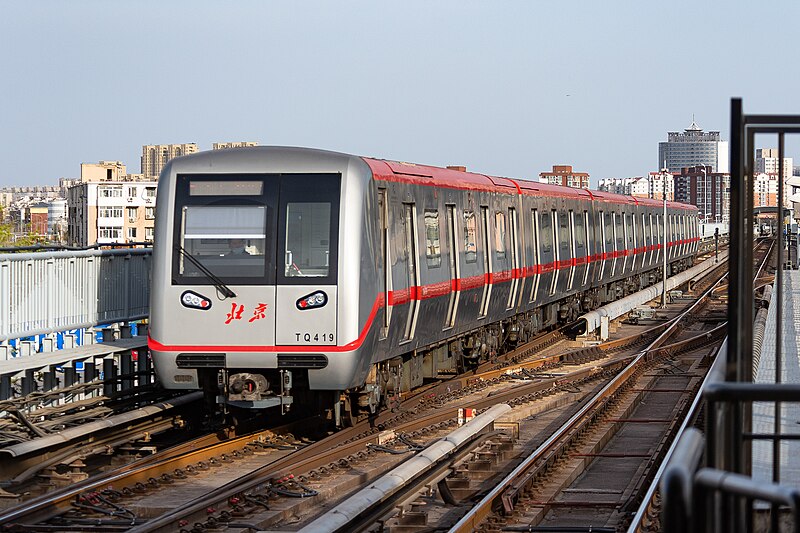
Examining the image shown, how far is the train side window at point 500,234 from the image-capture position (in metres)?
19.5

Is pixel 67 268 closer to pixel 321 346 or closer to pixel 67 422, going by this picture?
pixel 67 422

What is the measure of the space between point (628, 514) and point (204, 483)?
3.55m

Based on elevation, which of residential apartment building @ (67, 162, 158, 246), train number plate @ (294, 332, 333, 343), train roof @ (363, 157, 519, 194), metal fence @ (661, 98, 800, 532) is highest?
residential apartment building @ (67, 162, 158, 246)

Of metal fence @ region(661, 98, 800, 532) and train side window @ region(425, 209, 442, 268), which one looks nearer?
metal fence @ region(661, 98, 800, 532)

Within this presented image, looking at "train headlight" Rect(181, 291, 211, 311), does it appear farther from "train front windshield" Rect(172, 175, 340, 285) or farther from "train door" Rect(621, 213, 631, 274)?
"train door" Rect(621, 213, 631, 274)

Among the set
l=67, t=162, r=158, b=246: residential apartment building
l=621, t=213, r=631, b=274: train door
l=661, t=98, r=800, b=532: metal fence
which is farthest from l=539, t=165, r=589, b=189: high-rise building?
l=661, t=98, r=800, b=532: metal fence

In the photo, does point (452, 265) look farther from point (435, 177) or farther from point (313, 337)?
point (313, 337)

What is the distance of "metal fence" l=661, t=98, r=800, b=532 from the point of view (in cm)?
368

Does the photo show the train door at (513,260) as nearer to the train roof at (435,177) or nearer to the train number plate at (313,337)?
the train roof at (435,177)

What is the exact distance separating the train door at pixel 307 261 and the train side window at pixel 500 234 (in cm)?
693

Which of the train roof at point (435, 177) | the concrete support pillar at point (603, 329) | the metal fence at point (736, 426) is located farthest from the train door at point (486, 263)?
the metal fence at point (736, 426)

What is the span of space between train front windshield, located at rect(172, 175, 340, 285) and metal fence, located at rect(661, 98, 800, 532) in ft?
21.8

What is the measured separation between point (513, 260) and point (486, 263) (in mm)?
1965

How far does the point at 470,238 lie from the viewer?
17.8 metres
